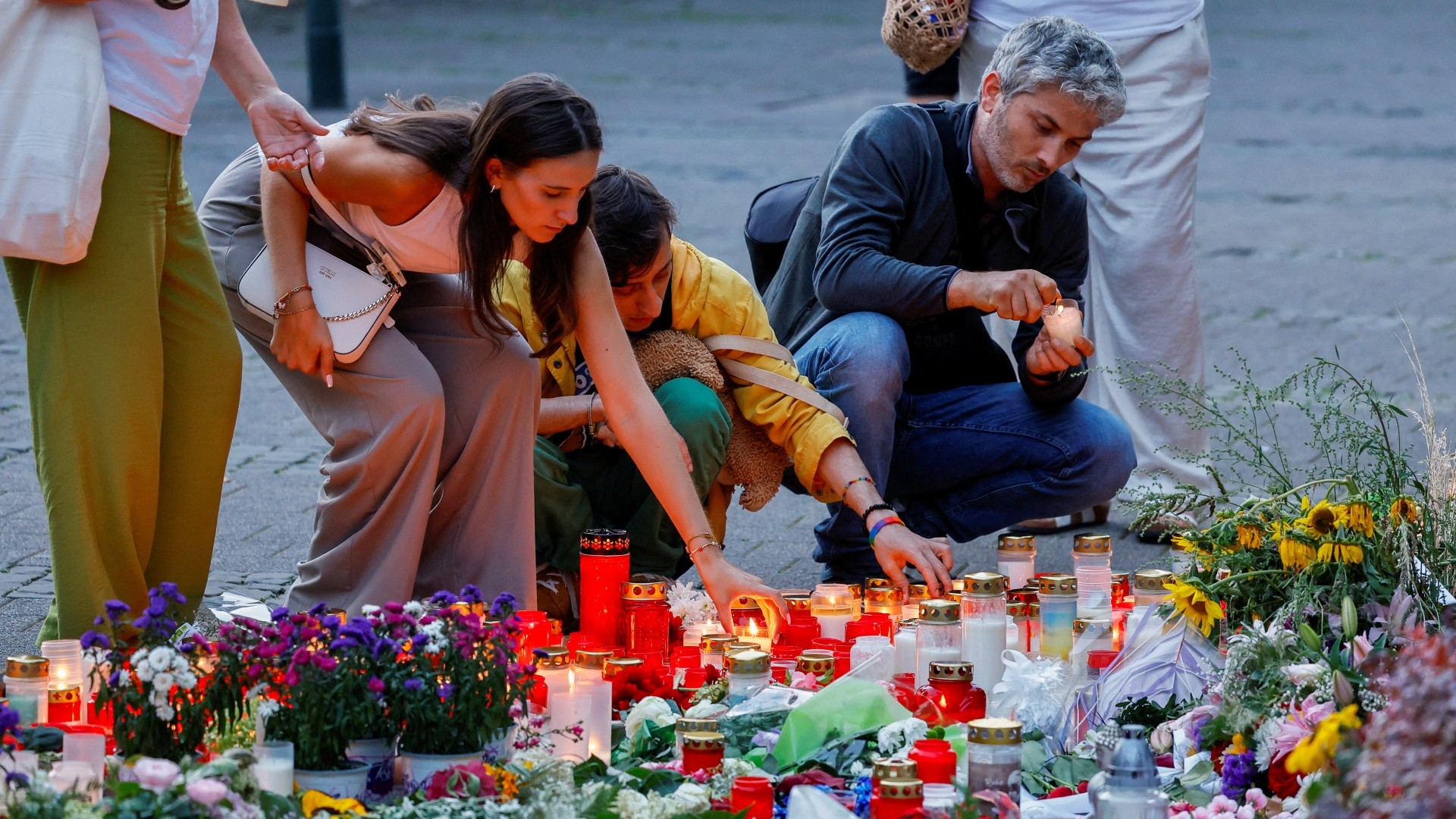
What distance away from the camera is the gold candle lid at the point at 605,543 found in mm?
3568

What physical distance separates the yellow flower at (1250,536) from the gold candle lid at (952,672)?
1.74 feet

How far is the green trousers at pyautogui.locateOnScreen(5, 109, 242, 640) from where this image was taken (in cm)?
308

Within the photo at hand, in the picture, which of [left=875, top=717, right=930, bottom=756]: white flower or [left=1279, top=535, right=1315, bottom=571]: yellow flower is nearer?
[left=875, top=717, right=930, bottom=756]: white flower

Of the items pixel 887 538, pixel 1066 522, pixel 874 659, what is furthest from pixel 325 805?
pixel 1066 522

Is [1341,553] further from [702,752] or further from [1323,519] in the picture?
[702,752]

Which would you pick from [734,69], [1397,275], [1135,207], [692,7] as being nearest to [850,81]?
[734,69]

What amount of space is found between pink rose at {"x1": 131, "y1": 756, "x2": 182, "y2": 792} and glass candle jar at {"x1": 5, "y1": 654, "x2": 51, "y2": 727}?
0.69 metres

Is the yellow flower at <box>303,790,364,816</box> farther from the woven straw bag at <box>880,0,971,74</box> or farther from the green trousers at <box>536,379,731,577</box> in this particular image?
the woven straw bag at <box>880,0,971,74</box>

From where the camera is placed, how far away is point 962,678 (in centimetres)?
292

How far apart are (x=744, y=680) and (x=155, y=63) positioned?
4.85 feet

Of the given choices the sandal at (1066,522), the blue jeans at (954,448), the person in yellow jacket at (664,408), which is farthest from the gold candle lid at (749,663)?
the sandal at (1066,522)

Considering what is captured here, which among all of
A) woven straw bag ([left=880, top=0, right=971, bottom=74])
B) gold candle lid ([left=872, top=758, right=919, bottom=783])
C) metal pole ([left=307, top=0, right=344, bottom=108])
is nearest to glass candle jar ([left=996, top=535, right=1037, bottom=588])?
gold candle lid ([left=872, top=758, right=919, bottom=783])

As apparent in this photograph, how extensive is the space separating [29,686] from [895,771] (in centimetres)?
136

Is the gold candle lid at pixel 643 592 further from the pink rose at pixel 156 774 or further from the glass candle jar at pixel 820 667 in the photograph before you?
the pink rose at pixel 156 774
